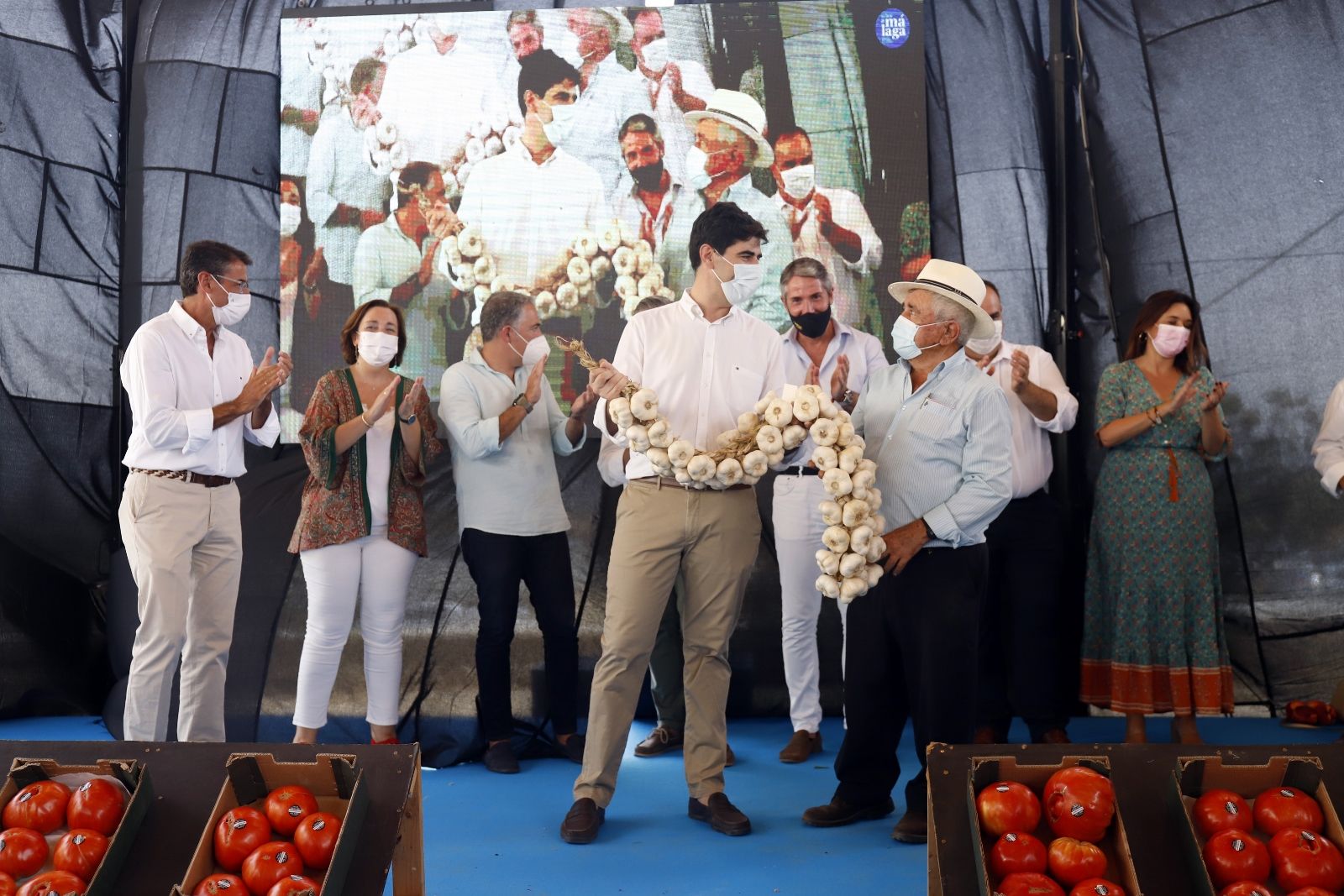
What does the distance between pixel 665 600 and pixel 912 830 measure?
0.97 meters

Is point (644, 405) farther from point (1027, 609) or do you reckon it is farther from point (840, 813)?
point (1027, 609)

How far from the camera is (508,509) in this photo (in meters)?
4.35

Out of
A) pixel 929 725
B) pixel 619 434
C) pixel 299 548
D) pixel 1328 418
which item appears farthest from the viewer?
pixel 1328 418

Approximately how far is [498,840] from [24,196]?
11.5 ft

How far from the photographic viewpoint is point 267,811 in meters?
2.29

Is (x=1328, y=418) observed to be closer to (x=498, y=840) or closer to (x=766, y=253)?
(x=766, y=253)

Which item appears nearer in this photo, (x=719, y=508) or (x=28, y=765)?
(x=28, y=765)

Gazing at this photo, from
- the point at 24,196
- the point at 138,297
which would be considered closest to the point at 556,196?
the point at 138,297

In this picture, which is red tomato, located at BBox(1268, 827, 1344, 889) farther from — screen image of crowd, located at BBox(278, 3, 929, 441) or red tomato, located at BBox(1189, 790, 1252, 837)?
screen image of crowd, located at BBox(278, 3, 929, 441)

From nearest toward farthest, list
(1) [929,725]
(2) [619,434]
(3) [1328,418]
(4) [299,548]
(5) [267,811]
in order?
(5) [267,811] < (1) [929,725] < (2) [619,434] < (4) [299,548] < (3) [1328,418]

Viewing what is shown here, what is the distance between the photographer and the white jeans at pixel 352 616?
413cm

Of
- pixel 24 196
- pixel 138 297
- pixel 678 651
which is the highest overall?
pixel 24 196

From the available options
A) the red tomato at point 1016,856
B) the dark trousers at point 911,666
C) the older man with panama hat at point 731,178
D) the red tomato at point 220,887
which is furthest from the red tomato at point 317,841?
the older man with panama hat at point 731,178

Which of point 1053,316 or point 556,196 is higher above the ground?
point 556,196
